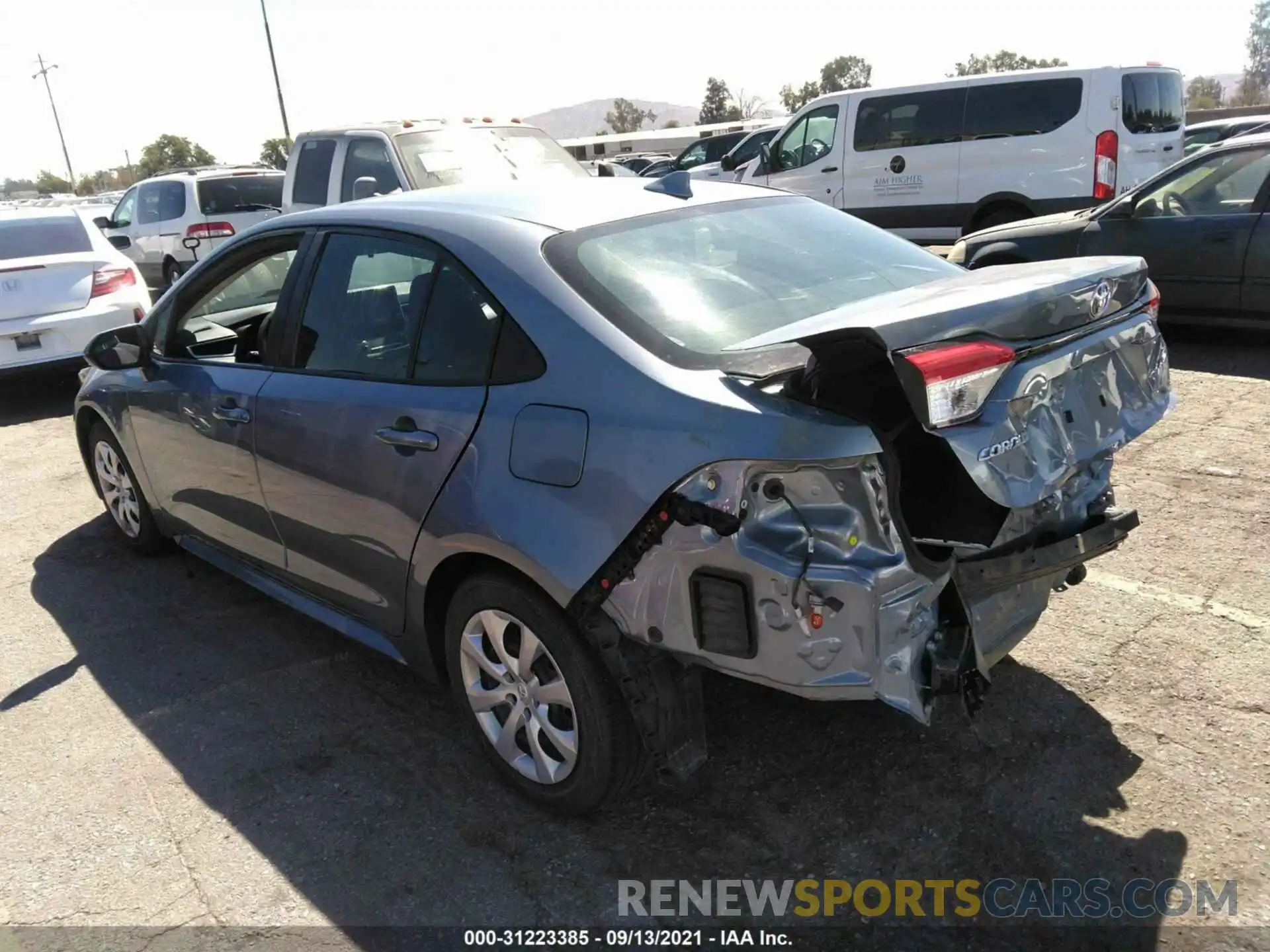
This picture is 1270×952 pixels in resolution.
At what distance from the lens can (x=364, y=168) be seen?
29.3 feet

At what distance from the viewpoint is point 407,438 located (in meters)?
3.10

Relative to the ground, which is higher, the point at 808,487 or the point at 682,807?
the point at 808,487

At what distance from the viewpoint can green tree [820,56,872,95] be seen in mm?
77812

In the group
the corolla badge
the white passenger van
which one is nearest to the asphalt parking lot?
the corolla badge

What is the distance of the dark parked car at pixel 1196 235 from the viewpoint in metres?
7.14

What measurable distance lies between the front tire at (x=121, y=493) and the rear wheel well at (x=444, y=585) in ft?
8.02

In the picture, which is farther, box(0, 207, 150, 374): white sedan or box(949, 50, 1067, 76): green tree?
box(949, 50, 1067, 76): green tree

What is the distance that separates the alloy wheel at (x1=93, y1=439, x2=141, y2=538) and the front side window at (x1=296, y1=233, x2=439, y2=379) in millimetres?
2017

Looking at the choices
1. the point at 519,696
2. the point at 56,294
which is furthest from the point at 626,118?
the point at 519,696

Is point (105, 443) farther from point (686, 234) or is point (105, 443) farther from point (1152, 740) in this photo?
point (1152, 740)

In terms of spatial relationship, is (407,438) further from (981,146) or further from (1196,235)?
(981,146)

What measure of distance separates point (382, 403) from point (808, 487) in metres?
1.50

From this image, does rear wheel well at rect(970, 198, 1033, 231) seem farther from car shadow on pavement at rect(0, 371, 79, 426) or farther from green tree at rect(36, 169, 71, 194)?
green tree at rect(36, 169, 71, 194)

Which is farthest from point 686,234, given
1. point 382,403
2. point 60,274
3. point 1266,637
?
point 60,274
